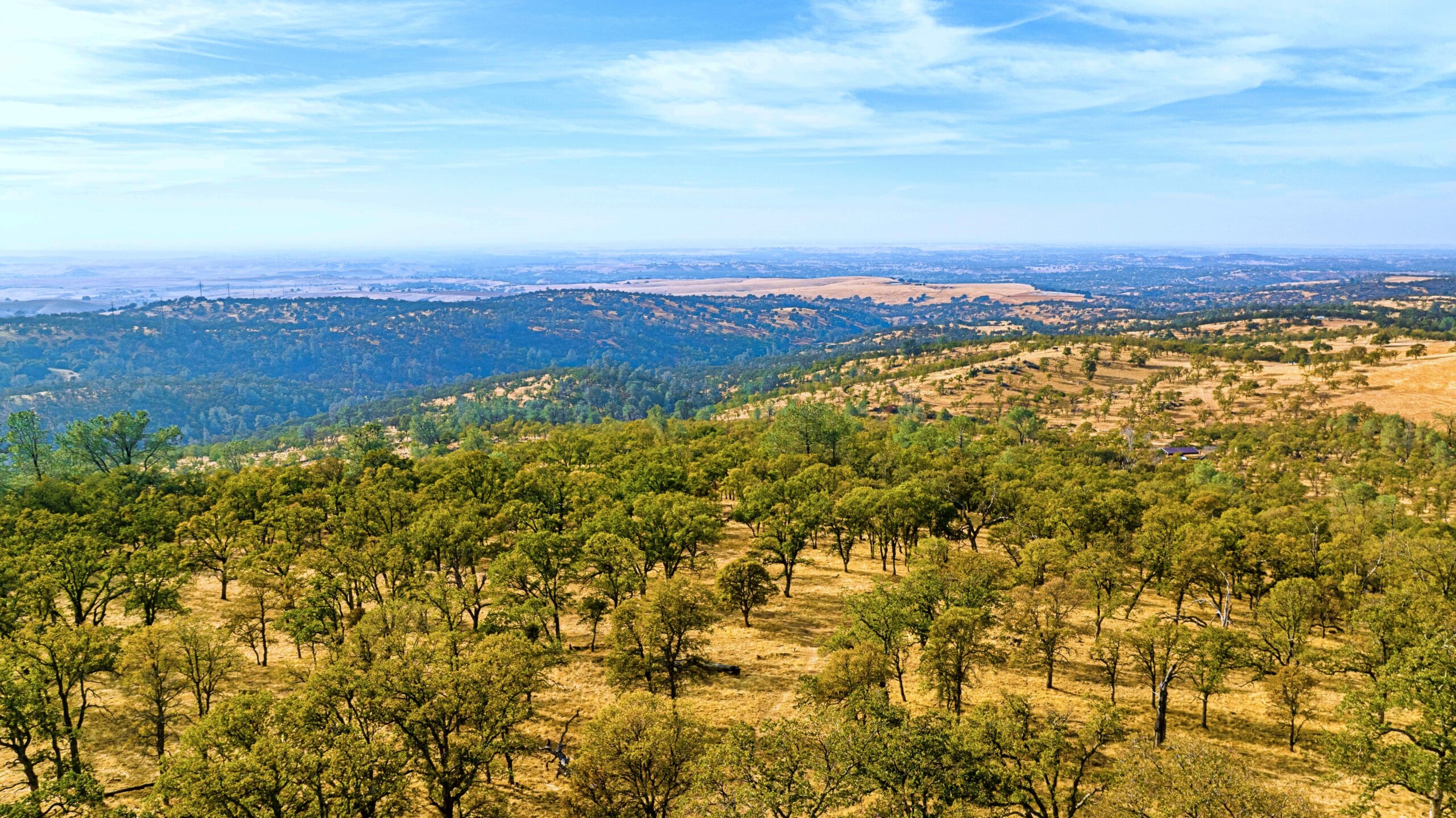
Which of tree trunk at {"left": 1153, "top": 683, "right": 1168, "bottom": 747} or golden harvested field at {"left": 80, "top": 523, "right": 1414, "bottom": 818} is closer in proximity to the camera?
golden harvested field at {"left": 80, "top": 523, "right": 1414, "bottom": 818}

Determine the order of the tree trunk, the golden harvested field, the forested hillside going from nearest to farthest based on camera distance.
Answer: the forested hillside
the golden harvested field
the tree trunk

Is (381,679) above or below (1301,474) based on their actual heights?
above

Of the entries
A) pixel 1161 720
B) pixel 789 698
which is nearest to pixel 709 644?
pixel 789 698

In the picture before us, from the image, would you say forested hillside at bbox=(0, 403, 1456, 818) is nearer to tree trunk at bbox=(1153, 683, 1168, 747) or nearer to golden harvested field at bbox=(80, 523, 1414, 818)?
golden harvested field at bbox=(80, 523, 1414, 818)

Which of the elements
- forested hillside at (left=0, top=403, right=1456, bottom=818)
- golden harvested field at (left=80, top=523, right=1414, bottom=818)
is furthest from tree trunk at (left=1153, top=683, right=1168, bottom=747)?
golden harvested field at (left=80, top=523, right=1414, bottom=818)

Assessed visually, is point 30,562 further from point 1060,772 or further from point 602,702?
point 1060,772

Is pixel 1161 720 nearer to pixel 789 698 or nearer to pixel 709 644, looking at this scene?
pixel 789 698

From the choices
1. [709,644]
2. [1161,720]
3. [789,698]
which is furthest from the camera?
[709,644]

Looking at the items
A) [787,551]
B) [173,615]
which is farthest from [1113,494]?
[173,615]
